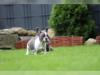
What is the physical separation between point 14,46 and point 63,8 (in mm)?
2921

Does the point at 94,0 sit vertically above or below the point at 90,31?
above

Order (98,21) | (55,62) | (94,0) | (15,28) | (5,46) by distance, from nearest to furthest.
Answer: (94,0) → (55,62) → (5,46) → (98,21) → (15,28)

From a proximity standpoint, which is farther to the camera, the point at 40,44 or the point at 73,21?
the point at 73,21

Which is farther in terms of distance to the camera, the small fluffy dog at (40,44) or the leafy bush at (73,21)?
the leafy bush at (73,21)

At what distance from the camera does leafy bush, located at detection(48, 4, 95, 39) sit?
20656 mm

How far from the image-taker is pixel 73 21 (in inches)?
813

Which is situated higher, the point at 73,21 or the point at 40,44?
the point at 73,21

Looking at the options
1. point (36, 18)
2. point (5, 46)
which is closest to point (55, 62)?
point (5, 46)

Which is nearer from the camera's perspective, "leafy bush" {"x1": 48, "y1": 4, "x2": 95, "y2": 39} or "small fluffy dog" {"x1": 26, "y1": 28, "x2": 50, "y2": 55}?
"small fluffy dog" {"x1": 26, "y1": 28, "x2": 50, "y2": 55}

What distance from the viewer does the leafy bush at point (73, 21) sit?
20.7m

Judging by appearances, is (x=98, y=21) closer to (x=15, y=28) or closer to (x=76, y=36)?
(x=76, y=36)

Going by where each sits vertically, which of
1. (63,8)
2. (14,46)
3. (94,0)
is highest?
(94,0)

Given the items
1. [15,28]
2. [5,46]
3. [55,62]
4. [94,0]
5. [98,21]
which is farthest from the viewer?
[15,28]

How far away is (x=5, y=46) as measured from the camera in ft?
66.2
